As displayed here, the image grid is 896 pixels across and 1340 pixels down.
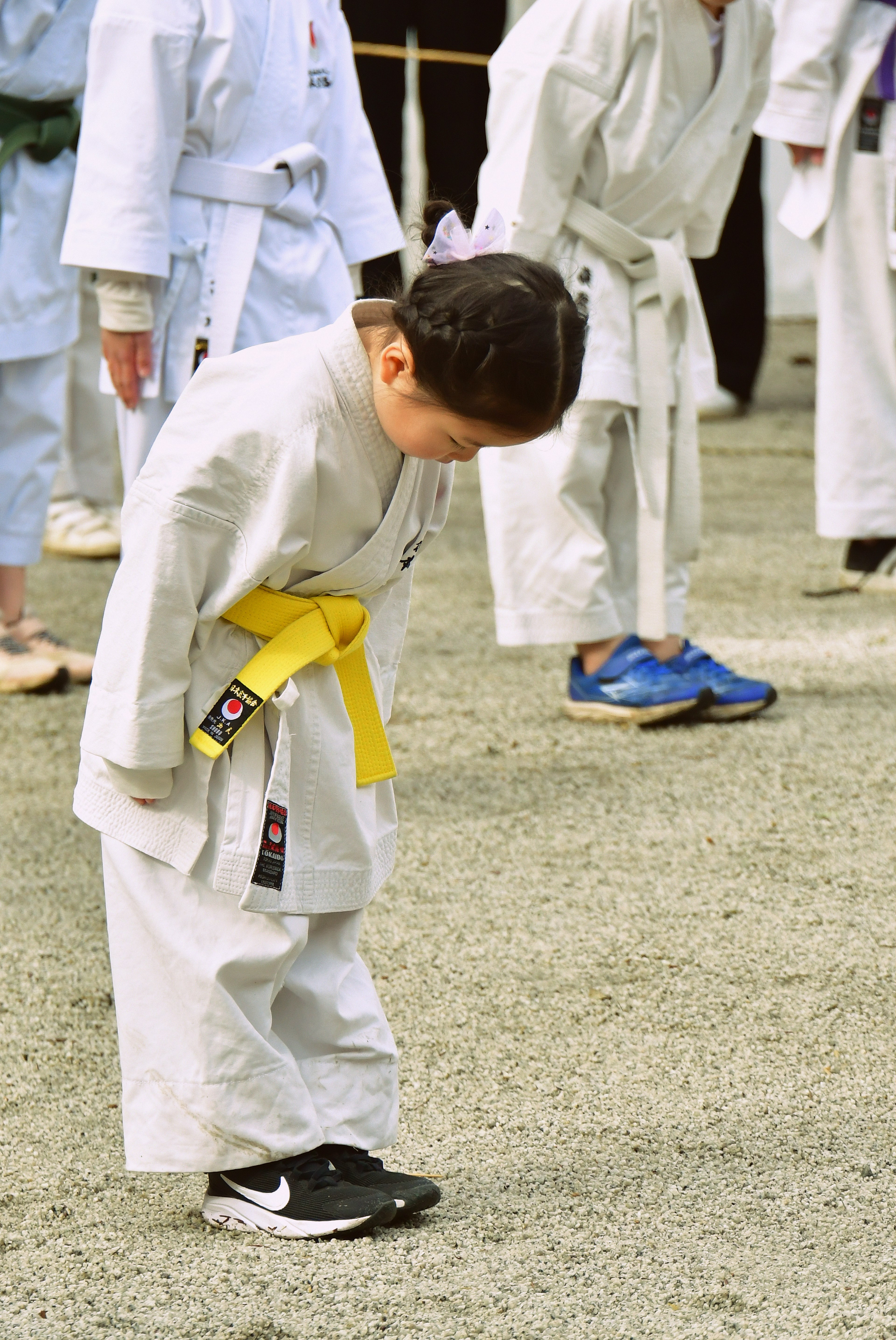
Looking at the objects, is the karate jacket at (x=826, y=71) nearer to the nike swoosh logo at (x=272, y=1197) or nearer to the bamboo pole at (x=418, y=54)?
the bamboo pole at (x=418, y=54)

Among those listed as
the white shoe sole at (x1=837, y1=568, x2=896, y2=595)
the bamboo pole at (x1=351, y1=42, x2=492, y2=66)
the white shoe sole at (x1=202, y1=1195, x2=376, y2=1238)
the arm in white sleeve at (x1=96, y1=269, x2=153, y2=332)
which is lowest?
the white shoe sole at (x1=837, y1=568, x2=896, y2=595)

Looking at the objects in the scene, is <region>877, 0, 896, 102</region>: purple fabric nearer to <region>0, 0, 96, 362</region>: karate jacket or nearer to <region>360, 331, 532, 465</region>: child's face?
<region>0, 0, 96, 362</region>: karate jacket

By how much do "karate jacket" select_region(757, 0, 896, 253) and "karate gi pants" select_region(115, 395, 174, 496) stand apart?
169 cm

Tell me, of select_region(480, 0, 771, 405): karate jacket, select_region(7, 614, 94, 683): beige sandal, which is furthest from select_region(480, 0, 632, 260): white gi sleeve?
select_region(7, 614, 94, 683): beige sandal

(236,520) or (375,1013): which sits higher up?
(236,520)

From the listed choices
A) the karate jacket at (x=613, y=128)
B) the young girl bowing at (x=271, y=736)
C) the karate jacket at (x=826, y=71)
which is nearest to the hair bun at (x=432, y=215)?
the young girl bowing at (x=271, y=736)

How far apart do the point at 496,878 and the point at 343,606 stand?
980 mm

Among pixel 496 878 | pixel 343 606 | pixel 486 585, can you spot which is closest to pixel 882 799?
pixel 496 878

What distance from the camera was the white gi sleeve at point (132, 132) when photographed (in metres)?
2.41

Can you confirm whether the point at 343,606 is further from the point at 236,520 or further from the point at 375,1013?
the point at 375,1013

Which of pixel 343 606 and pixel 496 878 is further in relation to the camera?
pixel 496 878

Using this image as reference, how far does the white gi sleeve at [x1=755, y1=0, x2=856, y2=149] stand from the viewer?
3654mm

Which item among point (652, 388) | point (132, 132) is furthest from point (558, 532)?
point (132, 132)

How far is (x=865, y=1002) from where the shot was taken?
2074 mm
